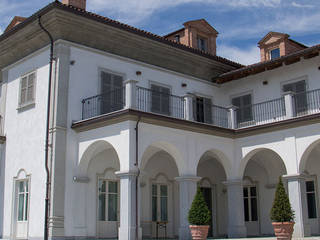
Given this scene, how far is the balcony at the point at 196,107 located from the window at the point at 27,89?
2.27 meters

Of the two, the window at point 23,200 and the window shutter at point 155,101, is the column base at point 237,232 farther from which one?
the window at point 23,200

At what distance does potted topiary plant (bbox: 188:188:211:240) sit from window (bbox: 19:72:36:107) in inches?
292

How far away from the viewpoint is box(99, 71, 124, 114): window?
18062 mm

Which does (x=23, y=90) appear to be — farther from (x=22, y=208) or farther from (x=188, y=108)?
(x=188, y=108)

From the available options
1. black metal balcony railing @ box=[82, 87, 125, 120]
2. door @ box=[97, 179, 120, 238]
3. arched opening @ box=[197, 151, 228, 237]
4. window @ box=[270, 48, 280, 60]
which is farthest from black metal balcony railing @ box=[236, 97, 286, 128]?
door @ box=[97, 179, 120, 238]

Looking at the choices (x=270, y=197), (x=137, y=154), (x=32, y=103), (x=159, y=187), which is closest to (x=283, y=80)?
(x=270, y=197)

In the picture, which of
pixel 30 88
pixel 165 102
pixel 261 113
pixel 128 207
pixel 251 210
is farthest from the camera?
pixel 251 210

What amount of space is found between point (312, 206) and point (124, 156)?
27.9ft

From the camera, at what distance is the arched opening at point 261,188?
2045 centimetres

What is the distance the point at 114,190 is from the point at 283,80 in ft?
27.2

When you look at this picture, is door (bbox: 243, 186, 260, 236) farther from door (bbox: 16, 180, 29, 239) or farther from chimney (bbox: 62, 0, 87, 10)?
chimney (bbox: 62, 0, 87, 10)

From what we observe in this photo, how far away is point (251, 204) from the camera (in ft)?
69.6

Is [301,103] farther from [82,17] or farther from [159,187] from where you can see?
[82,17]

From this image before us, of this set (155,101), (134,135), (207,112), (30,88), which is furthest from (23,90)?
(207,112)
